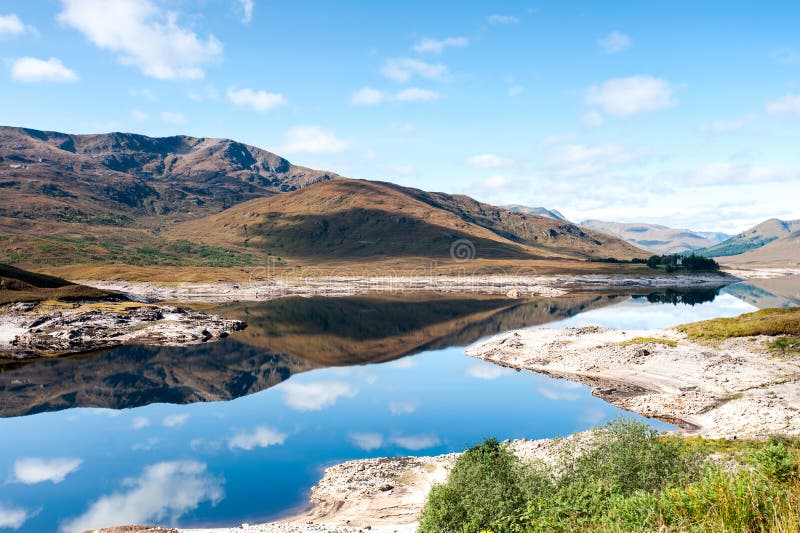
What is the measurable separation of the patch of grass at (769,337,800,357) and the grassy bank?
124 ft

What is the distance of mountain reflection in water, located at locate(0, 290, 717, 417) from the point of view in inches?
2458

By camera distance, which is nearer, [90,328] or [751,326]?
[751,326]

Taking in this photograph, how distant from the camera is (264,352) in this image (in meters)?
85.7

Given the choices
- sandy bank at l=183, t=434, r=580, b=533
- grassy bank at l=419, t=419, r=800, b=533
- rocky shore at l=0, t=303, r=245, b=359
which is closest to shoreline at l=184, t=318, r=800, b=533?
sandy bank at l=183, t=434, r=580, b=533

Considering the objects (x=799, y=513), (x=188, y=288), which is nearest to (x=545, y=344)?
(x=799, y=513)

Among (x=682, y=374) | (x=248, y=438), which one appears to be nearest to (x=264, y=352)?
(x=248, y=438)

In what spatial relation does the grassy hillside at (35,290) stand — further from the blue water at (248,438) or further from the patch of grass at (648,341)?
the patch of grass at (648,341)

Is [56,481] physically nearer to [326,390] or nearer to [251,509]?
[251,509]

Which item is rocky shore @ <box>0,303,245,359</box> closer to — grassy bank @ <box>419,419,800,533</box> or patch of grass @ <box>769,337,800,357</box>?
grassy bank @ <box>419,419,800,533</box>

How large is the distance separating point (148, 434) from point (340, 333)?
57.8 metres

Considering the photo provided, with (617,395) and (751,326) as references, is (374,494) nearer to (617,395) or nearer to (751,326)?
(617,395)

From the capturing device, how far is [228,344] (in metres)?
89.8

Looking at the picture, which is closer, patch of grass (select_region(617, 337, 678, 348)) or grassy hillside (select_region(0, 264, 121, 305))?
patch of grass (select_region(617, 337, 678, 348))

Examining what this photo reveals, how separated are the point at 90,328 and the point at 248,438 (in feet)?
206
